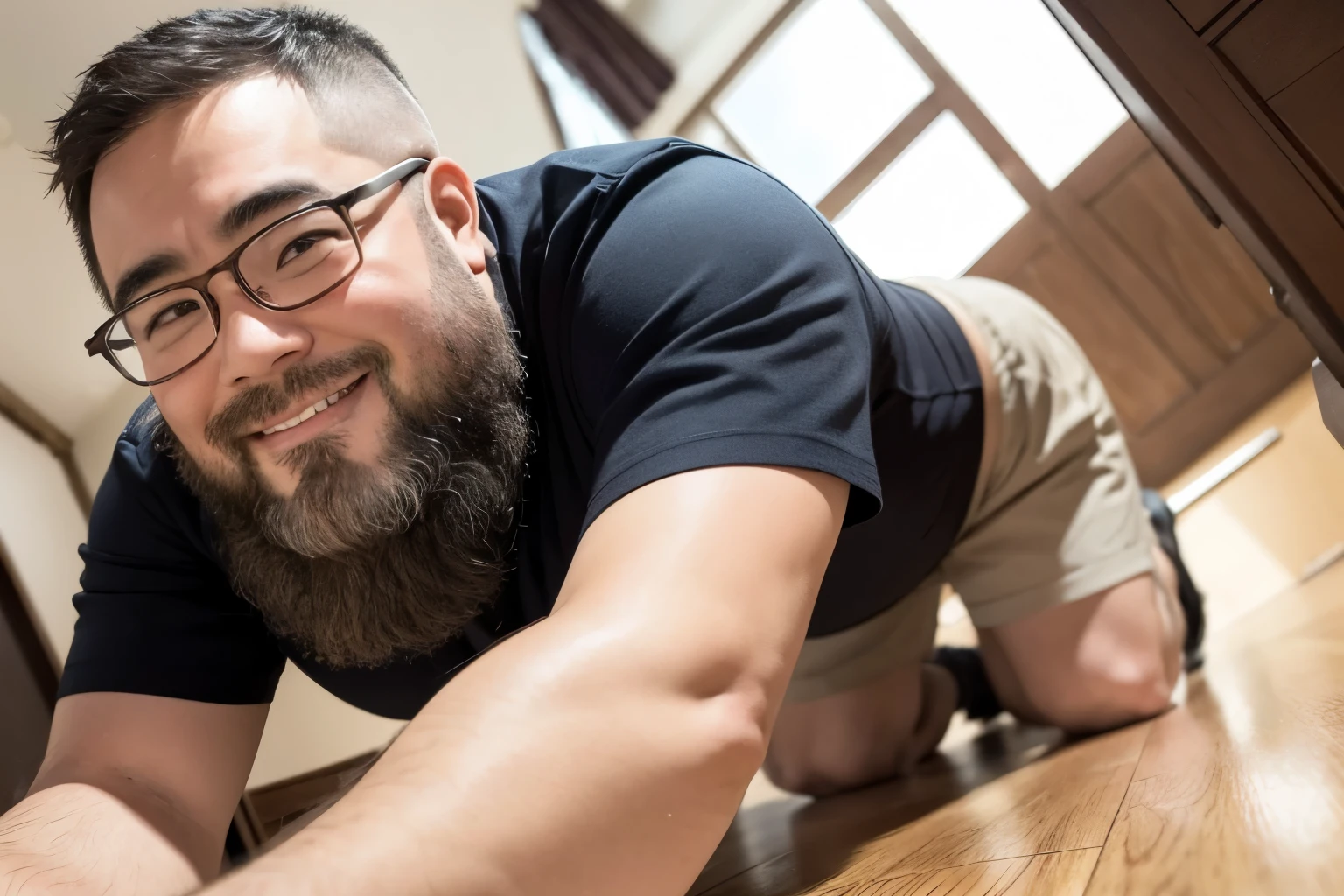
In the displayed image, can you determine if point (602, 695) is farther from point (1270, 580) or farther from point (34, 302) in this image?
point (1270, 580)

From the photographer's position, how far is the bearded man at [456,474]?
0.51 metres

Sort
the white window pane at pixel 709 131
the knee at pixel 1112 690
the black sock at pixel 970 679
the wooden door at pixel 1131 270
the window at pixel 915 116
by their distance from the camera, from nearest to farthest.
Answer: the knee at pixel 1112 690 → the black sock at pixel 970 679 → the wooden door at pixel 1131 270 → the window at pixel 915 116 → the white window pane at pixel 709 131

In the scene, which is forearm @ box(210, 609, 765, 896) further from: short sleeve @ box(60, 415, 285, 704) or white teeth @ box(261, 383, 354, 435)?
short sleeve @ box(60, 415, 285, 704)

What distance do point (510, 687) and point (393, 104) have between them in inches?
27.2

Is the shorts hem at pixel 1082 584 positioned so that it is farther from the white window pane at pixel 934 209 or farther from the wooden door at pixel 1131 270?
the white window pane at pixel 934 209

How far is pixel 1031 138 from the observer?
2.93m

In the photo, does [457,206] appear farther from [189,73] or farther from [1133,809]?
[1133,809]

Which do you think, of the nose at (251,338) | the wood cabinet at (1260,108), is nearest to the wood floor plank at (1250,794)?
the wood cabinet at (1260,108)

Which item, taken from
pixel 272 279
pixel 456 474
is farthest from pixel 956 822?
pixel 272 279

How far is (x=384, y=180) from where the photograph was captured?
892 mm

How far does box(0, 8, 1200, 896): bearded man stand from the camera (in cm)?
51

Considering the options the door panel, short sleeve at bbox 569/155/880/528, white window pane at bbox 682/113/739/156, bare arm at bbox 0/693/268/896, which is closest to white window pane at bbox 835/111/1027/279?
the door panel

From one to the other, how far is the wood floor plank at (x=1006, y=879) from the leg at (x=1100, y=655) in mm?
708

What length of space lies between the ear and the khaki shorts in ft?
2.15
